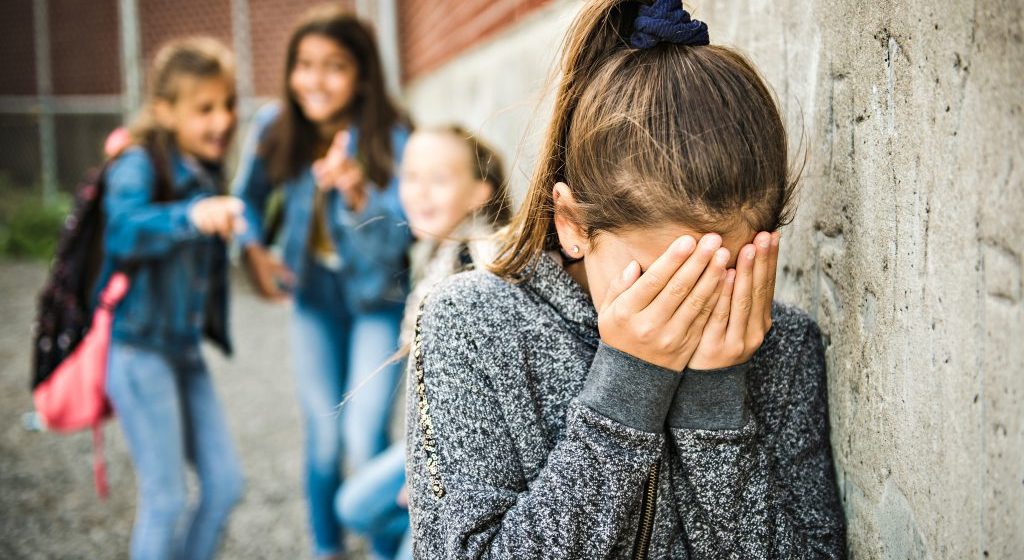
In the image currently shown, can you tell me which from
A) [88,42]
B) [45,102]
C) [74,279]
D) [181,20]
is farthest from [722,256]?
[88,42]

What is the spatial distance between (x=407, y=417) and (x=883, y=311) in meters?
0.78

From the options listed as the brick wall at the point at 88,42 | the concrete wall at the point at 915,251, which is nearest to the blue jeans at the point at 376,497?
the concrete wall at the point at 915,251

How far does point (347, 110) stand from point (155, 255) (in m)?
1.02

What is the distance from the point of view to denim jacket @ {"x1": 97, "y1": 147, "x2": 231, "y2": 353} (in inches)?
112

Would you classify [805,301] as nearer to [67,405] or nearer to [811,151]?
[811,151]

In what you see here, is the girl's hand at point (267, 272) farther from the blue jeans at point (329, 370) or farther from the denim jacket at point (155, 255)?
the denim jacket at point (155, 255)

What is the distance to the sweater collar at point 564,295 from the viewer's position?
1.45 meters

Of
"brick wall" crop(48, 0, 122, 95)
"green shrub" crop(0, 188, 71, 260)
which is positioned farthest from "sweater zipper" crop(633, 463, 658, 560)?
"brick wall" crop(48, 0, 122, 95)

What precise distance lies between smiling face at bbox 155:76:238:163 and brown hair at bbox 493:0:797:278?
2.17 m

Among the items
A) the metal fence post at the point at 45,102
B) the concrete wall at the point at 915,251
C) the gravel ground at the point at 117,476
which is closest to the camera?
the concrete wall at the point at 915,251

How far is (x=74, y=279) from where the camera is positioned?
2982 millimetres

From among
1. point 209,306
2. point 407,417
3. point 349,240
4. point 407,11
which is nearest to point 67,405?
point 209,306

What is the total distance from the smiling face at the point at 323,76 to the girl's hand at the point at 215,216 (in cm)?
76

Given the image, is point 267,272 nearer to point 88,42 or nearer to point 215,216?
point 215,216
